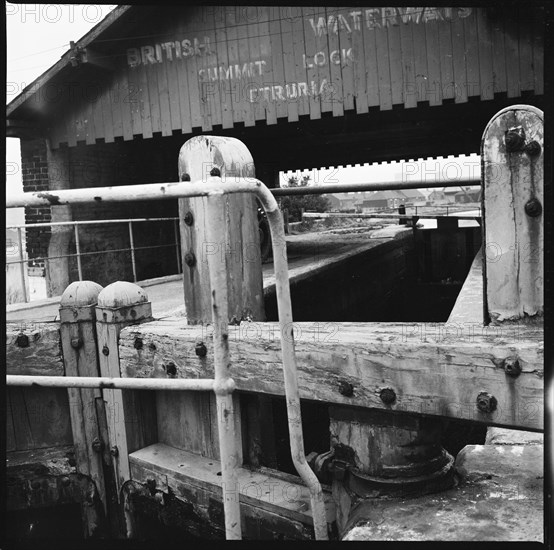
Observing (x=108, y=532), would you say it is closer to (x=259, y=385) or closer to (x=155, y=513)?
(x=155, y=513)

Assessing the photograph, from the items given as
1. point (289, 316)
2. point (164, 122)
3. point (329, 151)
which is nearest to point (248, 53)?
point (164, 122)

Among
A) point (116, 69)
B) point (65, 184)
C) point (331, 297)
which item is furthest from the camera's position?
point (65, 184)

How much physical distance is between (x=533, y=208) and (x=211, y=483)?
6.08 feet

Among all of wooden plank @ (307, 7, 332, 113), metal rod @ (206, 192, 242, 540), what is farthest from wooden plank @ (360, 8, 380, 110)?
metal rod @ (206, 192, 242, 540)

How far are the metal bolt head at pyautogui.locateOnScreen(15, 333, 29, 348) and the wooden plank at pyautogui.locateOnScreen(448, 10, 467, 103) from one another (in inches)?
208

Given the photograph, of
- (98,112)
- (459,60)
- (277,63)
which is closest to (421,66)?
(459,60)

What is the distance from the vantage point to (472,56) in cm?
639

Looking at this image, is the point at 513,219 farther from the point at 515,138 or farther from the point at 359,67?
the point at 359,67

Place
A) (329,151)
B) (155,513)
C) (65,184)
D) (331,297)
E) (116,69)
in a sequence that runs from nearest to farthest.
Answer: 1. (155,513)
2. (331,297)
3. (116,69)
4. (65,184)
5. (329,151)

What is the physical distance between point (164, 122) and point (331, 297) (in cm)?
368

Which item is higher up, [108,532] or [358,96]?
[358,96]

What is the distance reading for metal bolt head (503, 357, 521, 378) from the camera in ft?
6.16

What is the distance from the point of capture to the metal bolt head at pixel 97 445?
10.4 ft

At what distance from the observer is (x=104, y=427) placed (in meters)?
3.18
